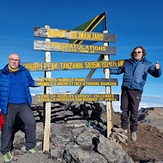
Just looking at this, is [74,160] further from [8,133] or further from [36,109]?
[36,109]

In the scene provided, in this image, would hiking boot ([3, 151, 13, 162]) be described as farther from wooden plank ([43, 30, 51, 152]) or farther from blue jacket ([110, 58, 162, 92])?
blue jacket ([110, 58, 162, 92])

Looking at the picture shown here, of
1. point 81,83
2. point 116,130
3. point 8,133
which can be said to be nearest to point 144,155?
point 116,130

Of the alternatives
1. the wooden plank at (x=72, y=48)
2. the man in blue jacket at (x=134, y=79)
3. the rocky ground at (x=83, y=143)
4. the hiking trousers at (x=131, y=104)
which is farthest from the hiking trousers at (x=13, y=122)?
the hiking trousers at (x=131, y=104)

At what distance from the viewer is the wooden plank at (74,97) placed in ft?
32.1

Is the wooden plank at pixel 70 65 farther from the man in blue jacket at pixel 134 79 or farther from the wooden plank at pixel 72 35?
the wooden plank at pixel 72 35

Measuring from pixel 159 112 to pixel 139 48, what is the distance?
1078 cm

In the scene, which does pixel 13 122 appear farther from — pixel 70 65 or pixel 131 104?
pixel 131 104

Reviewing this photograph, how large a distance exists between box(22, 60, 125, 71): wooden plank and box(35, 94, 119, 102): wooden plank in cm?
94

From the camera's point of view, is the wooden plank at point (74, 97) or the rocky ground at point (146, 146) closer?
the rocky ground at point (146, 146)

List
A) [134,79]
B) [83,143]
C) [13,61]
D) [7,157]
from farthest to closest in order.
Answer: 1. [134,79]
2. [83,143]
3. [7,157]
4. [13,61]

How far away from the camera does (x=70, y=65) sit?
33.2 ft

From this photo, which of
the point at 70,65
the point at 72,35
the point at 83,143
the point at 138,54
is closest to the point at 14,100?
the point at 70,65

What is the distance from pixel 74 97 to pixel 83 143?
1624 mm

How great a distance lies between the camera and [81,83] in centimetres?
1020
